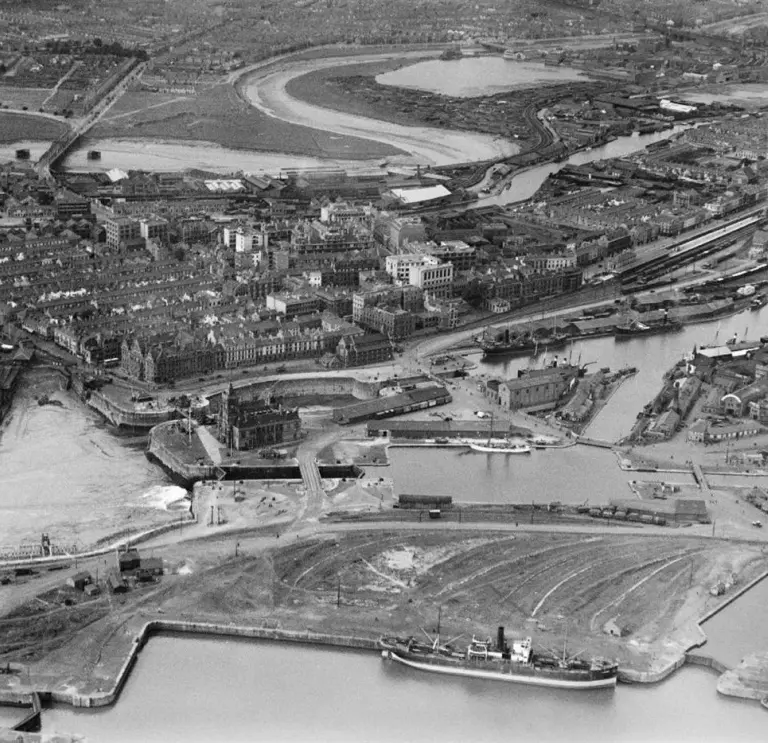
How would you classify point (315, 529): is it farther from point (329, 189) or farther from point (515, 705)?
point (329, 189)

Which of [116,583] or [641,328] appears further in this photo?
[641,328]

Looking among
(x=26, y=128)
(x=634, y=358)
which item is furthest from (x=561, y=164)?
(x=634, y=358)

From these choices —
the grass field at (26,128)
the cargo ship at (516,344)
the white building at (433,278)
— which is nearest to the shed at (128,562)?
the cargo ship at (516,344)

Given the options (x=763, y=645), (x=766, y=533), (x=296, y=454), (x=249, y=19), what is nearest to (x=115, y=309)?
(x=296, y=454)

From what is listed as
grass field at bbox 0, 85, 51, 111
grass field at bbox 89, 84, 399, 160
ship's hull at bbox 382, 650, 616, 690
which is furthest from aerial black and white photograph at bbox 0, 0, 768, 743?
grass field at bbox 0, 85, 51, 111

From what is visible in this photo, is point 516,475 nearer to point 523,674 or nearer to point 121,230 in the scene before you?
point 523,674

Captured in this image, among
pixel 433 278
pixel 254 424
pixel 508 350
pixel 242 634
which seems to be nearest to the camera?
pixel 242 634

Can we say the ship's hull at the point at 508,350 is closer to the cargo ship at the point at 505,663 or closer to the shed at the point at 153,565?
the shed at the point at 153,565
